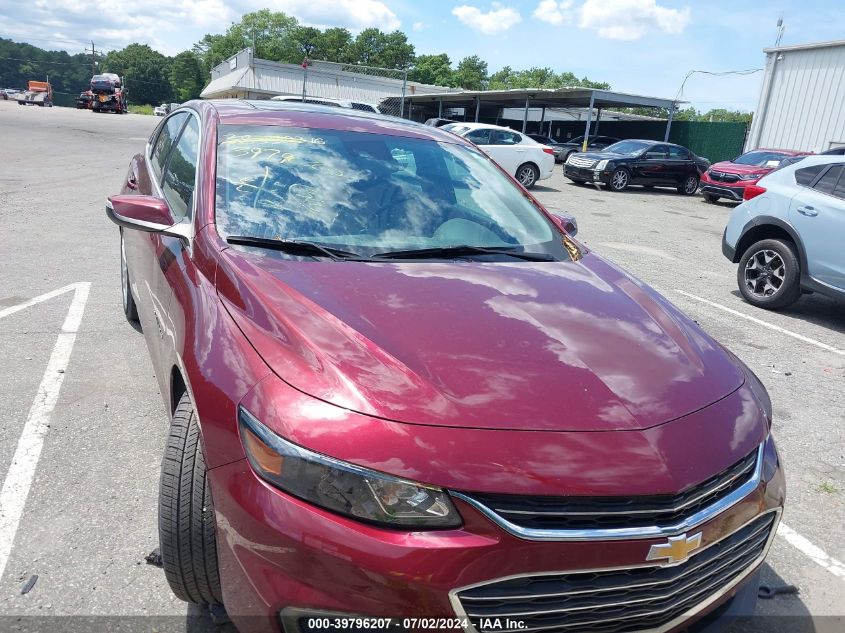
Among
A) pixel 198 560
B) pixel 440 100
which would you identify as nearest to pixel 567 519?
pixel 198 560

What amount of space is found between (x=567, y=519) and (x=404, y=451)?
424mm

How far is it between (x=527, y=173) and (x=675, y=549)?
16.6 meters

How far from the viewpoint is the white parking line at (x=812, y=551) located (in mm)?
2807

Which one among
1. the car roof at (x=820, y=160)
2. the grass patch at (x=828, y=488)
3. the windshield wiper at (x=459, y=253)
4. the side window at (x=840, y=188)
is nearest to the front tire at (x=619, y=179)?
the car roof at (x=820, y=160)

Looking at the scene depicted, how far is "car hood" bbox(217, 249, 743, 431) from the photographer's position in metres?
1.73

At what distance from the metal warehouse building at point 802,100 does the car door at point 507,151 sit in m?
9.49

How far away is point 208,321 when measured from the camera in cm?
213

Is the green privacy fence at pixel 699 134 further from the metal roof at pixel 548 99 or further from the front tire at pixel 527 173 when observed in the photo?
the front tire at pixel 527 173

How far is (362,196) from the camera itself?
291cm

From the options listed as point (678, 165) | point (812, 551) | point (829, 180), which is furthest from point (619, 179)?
point (812, 551)

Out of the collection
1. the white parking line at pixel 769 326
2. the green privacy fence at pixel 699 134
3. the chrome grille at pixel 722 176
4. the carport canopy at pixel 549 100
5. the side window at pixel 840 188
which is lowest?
the white parking line at pixel 769 326

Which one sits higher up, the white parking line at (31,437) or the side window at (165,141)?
the side window at (165,141)

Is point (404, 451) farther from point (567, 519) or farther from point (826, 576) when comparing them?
point (826, 576)

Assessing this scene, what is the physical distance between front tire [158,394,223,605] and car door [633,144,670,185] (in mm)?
18973
